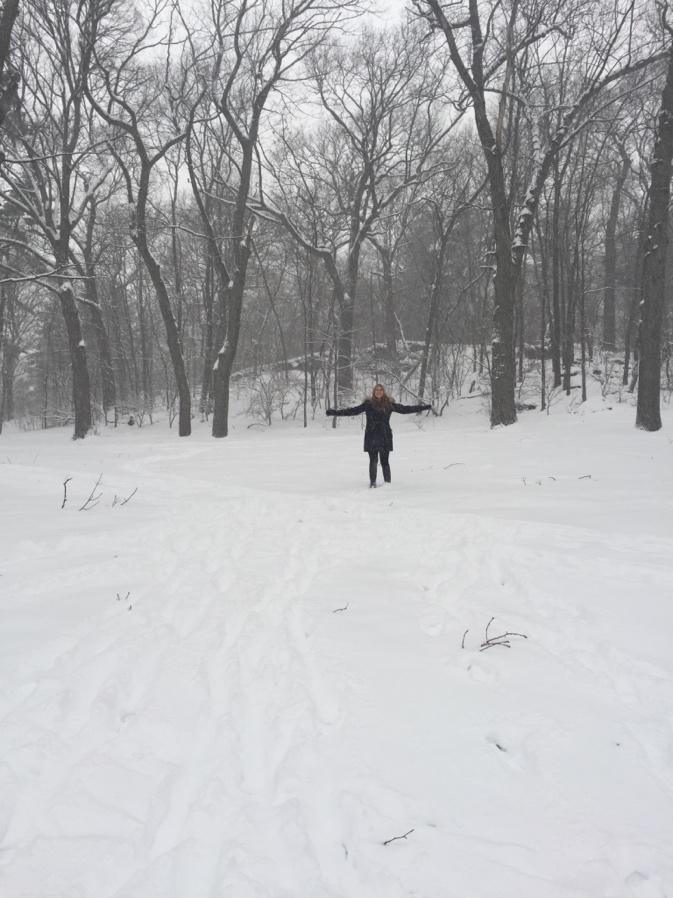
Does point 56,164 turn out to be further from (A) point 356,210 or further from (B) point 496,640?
(B) point 496,640

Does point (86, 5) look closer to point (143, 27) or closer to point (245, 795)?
point (143, 27)

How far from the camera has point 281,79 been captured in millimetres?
15148

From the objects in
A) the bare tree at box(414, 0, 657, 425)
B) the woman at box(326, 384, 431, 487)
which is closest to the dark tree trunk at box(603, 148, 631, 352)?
the bare tree at box(414, 0, 657, 425)

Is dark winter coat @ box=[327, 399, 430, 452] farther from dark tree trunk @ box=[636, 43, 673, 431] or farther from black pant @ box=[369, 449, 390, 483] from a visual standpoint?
dark tree trunk @ box=[636, 43, 673, 431]

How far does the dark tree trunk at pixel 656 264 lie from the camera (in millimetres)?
10094

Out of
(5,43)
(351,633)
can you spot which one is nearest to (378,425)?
(351,633)

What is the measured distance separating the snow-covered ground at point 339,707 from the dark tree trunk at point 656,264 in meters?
6.24

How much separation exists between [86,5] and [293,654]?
63.7 ft

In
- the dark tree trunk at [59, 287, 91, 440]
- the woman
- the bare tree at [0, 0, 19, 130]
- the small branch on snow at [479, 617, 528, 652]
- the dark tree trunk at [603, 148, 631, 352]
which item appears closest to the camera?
the small branch on snow at [479, 617, 528, 652]

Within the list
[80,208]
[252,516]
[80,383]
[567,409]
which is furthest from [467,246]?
[252,516]

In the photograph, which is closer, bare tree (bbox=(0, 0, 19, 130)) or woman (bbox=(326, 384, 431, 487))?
bare tree (bbox=(0, 0, 19, 130))

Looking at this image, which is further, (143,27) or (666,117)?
(143,27)

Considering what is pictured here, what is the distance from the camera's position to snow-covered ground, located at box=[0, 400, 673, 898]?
1762mm

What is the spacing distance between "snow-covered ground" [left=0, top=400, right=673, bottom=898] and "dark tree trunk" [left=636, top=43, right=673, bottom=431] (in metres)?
6.24
